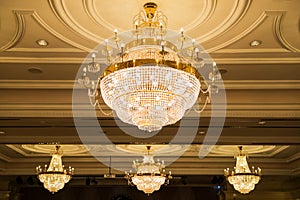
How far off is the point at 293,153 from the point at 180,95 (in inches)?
360

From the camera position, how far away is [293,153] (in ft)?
39.1

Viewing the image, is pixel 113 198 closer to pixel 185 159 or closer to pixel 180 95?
pixel 185 159

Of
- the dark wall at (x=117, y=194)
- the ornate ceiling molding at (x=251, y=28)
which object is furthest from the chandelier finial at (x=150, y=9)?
the dark wall at (x=117, y=194)

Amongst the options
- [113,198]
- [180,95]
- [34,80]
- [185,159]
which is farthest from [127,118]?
[113,198]

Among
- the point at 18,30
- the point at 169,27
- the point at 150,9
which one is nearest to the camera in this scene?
the point at 150,9

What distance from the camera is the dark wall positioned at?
1470 centimetres

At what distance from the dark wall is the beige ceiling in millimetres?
7023

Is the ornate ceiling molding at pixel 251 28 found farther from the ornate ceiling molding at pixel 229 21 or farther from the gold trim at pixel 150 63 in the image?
the gold trim at pixel 150 63

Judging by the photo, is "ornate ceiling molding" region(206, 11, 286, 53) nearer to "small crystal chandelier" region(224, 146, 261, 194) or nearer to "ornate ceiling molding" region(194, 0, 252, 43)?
"ornate ceiling molding" region(194, 0, 252, 43)

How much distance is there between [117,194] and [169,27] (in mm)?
10903

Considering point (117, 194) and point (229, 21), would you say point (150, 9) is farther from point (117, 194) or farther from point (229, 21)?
point (117, 194)

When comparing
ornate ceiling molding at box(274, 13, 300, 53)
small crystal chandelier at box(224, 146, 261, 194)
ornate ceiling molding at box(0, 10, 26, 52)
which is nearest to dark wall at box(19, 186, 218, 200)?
small crystal chandelier at box(224, 146, 261, 194)

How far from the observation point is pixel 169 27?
4.77 metres

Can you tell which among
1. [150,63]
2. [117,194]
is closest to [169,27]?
[150,63]
